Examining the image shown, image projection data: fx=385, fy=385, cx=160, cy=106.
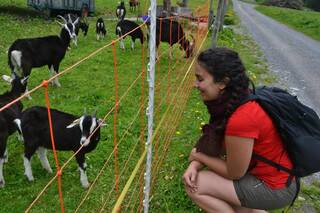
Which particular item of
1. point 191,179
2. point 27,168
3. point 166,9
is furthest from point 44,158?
point 166,9

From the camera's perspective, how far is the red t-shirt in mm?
2439

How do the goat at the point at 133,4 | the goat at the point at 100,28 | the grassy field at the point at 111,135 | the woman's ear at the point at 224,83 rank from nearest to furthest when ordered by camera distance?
the woman's ear at the point at 224,83 → the grassy field at the point at 111,135 → the goat at the point at 100,28 → the goat at the point at 133,4

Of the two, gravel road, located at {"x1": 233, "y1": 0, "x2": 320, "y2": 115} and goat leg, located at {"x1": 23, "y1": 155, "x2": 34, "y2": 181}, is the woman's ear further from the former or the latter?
gravel road, located at {"x1": 233, "y1": 0, "x2": 320, "y2": 115}

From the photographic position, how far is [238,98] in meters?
2.53

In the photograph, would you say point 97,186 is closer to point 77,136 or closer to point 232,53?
point 77,136

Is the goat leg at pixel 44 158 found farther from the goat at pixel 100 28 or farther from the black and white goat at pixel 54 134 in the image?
the goat at pixel 100 28

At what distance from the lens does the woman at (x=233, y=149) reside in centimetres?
248

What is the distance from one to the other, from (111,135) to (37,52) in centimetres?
301

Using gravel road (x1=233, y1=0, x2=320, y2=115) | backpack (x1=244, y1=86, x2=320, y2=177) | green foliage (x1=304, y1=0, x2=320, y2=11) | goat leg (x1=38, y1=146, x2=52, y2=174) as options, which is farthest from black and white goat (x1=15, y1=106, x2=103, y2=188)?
green foliage (x1=304, y1=0, x2=320, y2=11)

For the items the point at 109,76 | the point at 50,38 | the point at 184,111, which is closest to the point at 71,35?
the point at 50,38

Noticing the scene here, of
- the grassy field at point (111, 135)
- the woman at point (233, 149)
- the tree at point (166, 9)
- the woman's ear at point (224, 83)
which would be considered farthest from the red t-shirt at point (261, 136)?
the tree at point (166, 9)

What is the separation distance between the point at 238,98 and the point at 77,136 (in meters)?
2.31

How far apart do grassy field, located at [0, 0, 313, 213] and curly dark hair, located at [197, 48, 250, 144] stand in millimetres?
1162

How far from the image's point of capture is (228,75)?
2.53 m
